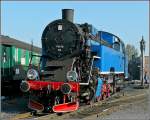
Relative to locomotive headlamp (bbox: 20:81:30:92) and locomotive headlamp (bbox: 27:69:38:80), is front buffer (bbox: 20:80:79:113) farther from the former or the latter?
locomotive headlamp (bbox: 27:69:38:80)

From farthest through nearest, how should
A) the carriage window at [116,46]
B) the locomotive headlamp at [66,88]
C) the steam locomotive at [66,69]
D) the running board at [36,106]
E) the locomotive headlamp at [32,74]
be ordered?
the carriage window at [116,46]
the locomotive headlamp at [32,74]
the steam locomotive at [66,69]
the running board at [36,106]
the locomotive headlamp at [66,88]

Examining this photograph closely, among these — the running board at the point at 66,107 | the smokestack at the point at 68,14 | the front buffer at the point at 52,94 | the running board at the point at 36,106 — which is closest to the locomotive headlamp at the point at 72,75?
the front buffer at the point at 52,94

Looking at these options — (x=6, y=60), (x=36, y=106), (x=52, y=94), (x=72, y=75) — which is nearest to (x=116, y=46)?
(x=6, y=60)

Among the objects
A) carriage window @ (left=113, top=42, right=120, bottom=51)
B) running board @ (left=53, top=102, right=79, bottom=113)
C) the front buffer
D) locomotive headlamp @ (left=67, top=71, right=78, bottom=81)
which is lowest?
running board @ (left=53, top=102, right=79, bottom=113)

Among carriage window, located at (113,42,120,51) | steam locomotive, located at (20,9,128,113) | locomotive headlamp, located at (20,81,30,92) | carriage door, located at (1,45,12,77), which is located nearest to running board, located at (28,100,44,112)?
steam locomotive, located at (20,9,128,113)

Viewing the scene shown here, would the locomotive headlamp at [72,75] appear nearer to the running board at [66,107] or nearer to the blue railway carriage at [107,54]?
the running board at [66,107]

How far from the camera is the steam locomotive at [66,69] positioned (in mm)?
13625

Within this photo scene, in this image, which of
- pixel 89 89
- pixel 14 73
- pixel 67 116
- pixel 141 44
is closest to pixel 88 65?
pixel 89 89

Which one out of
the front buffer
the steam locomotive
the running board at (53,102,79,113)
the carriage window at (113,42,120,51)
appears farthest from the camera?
the carriage window at (113,42,120,51)

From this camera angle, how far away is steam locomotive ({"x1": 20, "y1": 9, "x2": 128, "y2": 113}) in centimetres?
1362

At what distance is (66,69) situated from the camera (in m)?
14.4

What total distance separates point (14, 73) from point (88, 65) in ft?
21.2

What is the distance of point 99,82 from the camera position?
51.2 feet

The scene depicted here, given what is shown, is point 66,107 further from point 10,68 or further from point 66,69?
point 10,68
